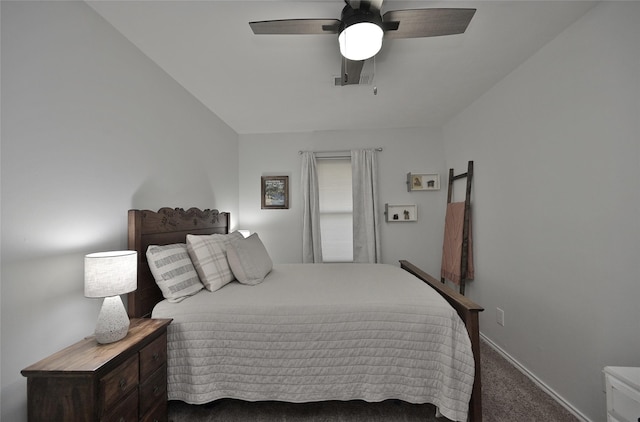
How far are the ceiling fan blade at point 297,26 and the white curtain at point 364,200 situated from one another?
205 cm

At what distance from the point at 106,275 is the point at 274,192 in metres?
2.39

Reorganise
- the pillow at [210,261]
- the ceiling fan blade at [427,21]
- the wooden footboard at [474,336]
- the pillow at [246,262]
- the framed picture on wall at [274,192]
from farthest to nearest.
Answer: the framed picture on wall at [274,192] → the pillow at [246,262] → the pillow at [210,261] → the wooden footboard at [474,336] → the ceiling fan blade at [427,21]

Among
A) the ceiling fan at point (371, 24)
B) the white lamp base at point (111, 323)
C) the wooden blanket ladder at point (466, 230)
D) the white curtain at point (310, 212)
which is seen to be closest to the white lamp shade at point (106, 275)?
the white lamp base at point (111, 323)

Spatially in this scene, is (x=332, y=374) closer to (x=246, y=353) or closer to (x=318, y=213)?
(x=246, y=353)

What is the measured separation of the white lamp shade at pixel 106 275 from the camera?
1.05 metres

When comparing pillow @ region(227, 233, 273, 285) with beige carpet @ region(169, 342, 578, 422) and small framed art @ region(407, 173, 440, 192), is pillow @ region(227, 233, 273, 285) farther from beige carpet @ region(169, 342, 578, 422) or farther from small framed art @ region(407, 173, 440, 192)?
small framed art @ region(407, 173, 440, 192)

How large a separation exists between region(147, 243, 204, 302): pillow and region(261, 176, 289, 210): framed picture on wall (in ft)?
5.69

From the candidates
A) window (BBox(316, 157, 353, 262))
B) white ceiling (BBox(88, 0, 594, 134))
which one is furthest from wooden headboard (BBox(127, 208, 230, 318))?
window (BBox(316, 157, 353, 262))

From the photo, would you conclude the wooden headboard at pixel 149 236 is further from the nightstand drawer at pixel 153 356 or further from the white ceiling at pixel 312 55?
the white ceiling at pixel 312 55

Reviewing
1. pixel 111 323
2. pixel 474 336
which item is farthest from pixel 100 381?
pixel 474 336

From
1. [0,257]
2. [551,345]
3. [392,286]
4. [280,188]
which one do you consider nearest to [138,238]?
[0,257]

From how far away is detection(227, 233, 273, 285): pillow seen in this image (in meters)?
1.85

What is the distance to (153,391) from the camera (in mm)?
1245

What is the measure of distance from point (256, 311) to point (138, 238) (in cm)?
93
